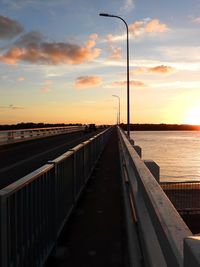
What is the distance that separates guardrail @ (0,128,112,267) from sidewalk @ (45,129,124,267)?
Result: 0.89ft

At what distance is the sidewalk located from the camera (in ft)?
12.6

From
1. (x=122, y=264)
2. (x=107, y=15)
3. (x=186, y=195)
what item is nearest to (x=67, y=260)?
(x=122, y=264)

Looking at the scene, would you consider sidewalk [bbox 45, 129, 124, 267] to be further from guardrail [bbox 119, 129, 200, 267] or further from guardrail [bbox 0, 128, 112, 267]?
guardrail [bbox 119, 129, 200, 267]

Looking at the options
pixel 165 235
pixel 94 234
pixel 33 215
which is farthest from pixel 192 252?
pixel 94 234

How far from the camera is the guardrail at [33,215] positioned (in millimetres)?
2455

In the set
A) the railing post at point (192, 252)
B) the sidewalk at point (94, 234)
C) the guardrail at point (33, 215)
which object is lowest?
the sidewalk at point (94, 234)

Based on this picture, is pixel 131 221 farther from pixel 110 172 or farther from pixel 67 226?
pixel 110 172

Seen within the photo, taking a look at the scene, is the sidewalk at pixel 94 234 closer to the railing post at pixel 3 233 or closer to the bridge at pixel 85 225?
the bridge at pixel 85 225

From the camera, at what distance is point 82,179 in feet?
25.5

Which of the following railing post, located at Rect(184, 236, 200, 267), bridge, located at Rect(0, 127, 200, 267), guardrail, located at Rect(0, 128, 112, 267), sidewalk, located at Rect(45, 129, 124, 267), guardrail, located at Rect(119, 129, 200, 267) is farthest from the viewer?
sidewalk, located at Rect(45, 129, 124, 267)

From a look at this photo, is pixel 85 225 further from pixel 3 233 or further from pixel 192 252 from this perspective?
pixel 192 252

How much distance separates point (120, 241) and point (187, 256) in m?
3.61

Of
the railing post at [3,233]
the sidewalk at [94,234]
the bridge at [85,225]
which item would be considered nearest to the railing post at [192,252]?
the bridge at [85,225]

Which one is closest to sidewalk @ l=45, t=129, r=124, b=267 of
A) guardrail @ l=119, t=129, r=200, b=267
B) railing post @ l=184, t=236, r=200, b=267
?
guardrail @ l=119, t=129, r=200, b=267
